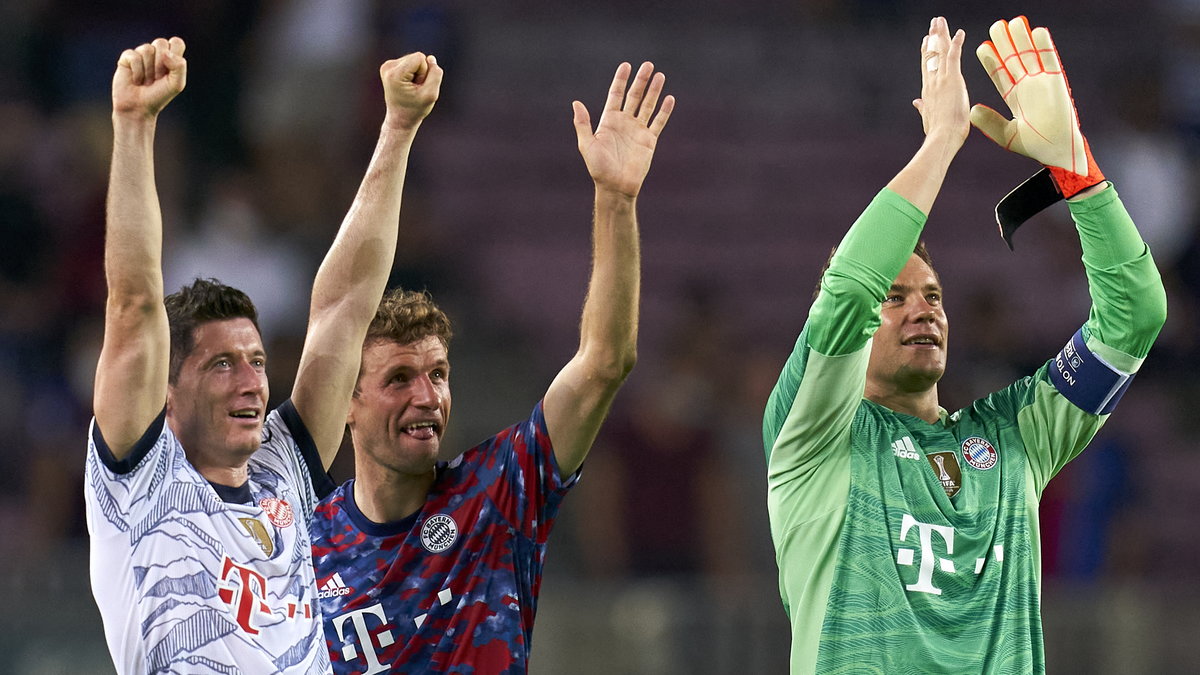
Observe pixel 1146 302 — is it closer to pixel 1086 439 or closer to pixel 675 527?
pixel 1086 439

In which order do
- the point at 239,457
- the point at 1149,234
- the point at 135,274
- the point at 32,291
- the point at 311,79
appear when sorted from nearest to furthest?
the point at 135,274
the point at 239,457
the point at 32,291
the point at 1149,234
the point at 311,79

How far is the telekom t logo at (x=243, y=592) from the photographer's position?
482 cm


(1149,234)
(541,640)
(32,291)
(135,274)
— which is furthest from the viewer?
(1149,234)

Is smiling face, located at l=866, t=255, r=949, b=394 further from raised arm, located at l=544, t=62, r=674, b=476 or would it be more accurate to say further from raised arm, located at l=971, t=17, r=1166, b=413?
raised arm, located at l=544, t=62, r=674, b=476

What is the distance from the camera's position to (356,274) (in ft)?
18.2

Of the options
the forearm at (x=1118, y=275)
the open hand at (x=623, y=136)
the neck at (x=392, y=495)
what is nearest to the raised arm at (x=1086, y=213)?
the forearm at (x=1118, y=275)

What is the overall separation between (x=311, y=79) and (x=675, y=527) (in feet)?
17.3

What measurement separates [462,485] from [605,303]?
0.77 meters

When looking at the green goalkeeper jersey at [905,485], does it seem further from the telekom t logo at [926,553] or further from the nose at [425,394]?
the nose at [425,394]

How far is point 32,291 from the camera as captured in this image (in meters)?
11.5

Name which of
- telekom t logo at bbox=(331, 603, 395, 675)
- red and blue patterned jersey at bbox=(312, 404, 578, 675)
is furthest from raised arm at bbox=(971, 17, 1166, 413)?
telekom t logo at bbox=(331, 603, 395, 675)

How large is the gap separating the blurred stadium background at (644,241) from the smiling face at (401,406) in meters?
A: 3.46

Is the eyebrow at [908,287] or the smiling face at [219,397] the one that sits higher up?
the eyebrow at [908,287]

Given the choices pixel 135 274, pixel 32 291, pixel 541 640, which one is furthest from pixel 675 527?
pixel 135 274
